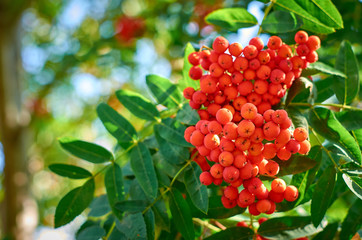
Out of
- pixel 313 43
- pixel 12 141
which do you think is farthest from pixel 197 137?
pixel 12 141

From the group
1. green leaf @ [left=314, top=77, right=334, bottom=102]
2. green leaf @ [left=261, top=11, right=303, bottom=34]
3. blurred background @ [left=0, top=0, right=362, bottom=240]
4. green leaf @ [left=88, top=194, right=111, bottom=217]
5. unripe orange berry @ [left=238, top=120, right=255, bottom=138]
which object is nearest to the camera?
unripe orange berry @ [left=238, top=120, right=255, bottom=138]

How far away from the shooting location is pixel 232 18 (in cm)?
130

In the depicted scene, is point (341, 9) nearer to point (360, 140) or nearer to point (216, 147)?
point (360, 140)

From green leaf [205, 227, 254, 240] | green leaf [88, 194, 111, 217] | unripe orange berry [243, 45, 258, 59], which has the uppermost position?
unripe orange berry [243, 45, 258, 59]

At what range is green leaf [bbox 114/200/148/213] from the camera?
3.74 feet

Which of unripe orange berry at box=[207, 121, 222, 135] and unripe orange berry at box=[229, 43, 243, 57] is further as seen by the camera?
unripe orange berry at box=[229, 43, 243, 57]

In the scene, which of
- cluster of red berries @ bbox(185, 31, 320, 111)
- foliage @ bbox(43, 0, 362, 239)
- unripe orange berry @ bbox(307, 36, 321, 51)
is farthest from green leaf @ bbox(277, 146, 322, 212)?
unripe orange berry @ bbox(307, 36, 321, 51)

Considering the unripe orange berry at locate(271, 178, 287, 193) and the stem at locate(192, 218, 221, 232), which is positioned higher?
the unripe orange berry at locate(271, 178, 287, 193)

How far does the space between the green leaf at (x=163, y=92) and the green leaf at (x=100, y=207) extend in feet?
1.57

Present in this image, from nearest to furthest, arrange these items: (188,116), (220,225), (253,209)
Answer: (253,209)
(188,116)
(220,225)

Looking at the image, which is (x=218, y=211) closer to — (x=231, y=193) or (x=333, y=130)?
(x=231, y=193)

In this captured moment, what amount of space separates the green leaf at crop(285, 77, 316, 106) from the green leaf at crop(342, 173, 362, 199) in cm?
27

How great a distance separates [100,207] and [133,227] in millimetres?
331

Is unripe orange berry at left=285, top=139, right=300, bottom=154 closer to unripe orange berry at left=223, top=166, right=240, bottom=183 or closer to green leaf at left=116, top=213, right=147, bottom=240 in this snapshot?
unripe orange berry at left=223, top=166, right=240, bottom=183
